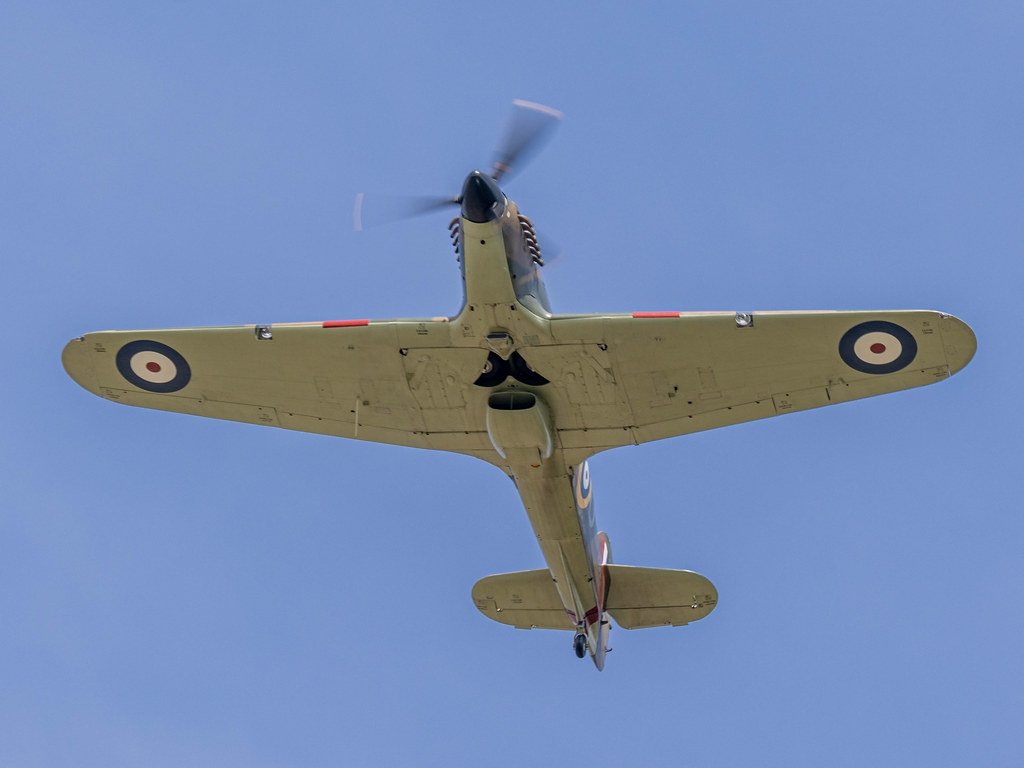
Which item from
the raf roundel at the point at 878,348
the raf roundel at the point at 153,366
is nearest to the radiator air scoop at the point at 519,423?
the raf roundel at the point at 878,348

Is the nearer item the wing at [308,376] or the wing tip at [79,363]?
the wing at [308,376]

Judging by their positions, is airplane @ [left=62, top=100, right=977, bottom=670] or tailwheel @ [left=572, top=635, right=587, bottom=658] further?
tailwheel @ [left=572, top=635, right=587, bottom=658]

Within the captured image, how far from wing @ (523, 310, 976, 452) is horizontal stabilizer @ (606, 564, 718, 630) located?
404 centimetres

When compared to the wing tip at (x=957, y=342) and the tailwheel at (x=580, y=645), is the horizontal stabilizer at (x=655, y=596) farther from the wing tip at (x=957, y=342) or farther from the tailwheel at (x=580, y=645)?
the wing tip at (x=957, y=342)

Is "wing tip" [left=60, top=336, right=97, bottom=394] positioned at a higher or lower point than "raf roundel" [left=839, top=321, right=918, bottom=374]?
higher

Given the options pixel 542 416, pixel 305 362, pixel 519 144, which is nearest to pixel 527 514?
pixel 542 416

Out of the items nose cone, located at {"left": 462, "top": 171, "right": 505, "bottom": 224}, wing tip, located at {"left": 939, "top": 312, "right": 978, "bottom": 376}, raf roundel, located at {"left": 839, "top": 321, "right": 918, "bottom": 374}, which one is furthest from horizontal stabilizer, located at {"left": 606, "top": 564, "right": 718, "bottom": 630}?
→ nose cone, located at {"left": 462, "top": 171, "right": 505, "bottom": 224}

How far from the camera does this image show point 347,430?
70.6 feet

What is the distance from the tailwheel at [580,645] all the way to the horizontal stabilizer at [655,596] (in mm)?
1081

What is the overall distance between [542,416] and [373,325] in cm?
259

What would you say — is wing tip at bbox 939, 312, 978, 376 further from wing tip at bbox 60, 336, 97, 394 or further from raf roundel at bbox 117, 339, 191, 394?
wing tip at bbox 60, 336, 97, 394

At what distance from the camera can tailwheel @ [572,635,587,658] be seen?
23.1 meters

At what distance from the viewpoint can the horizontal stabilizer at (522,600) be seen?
79.5 feet

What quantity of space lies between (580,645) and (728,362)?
5726mm
